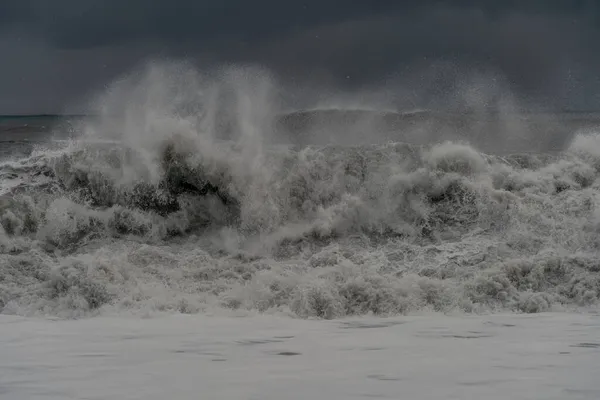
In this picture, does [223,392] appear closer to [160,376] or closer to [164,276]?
[160,376]

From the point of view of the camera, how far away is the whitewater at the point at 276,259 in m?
4.80

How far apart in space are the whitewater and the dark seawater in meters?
0.03

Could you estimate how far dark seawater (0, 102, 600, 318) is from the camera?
23.7 feet

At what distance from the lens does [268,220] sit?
9.36 metres

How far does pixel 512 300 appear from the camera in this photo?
7199mm

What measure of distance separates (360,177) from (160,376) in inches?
230

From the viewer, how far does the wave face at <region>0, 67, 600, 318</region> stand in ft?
23.8

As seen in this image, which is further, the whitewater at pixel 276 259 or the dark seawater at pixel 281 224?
the dark seawater at pixel 281 224

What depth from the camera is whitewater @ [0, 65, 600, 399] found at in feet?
15.7

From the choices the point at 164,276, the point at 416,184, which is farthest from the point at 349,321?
the point at 416,184

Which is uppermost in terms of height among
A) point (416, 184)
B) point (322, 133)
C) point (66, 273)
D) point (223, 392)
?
point (322, 133)

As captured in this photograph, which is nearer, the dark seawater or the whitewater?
the whitewater

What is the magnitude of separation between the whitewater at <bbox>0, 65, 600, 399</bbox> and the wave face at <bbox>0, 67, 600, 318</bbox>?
3cm

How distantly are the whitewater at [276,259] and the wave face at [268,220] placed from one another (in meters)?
0.03
